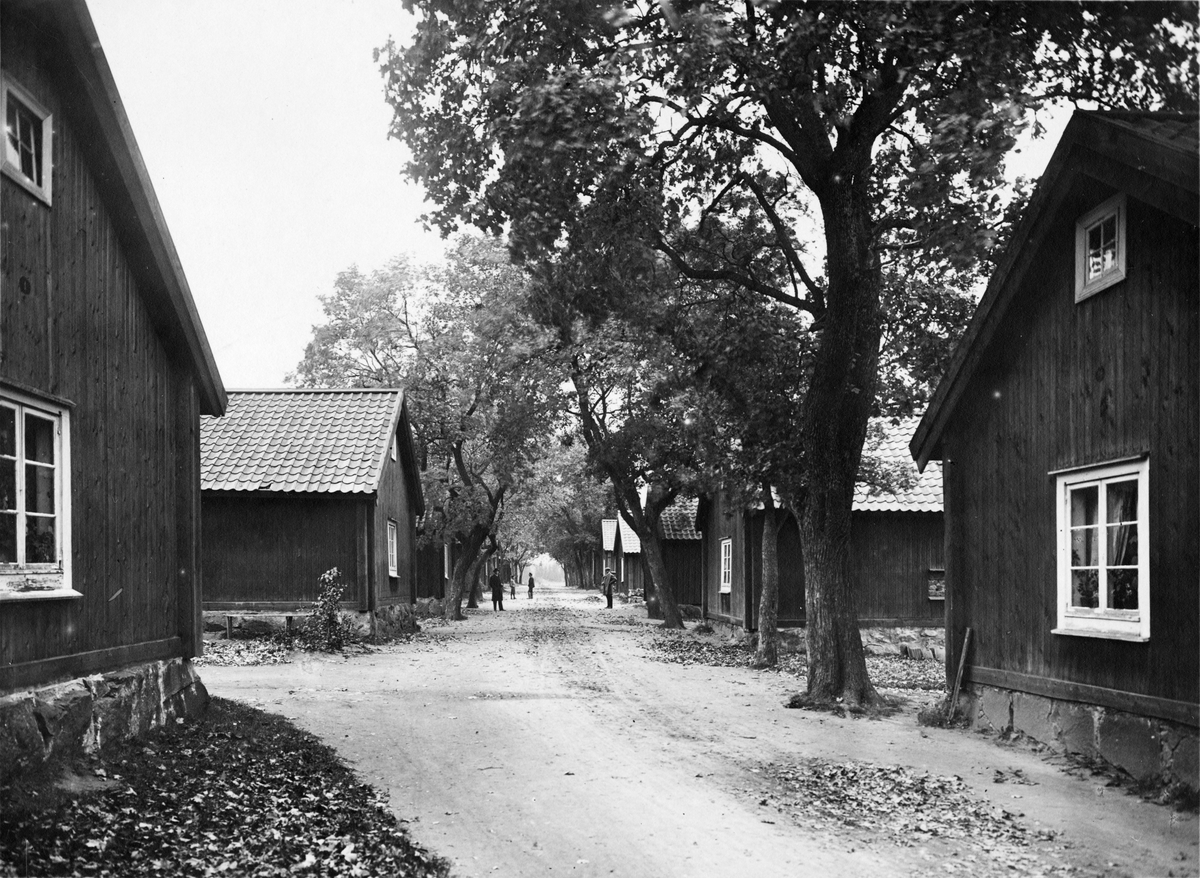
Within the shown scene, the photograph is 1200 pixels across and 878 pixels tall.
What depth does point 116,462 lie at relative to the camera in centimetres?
1108

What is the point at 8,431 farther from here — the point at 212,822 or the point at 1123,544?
the point at 1123,544

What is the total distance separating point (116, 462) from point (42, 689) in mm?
2563

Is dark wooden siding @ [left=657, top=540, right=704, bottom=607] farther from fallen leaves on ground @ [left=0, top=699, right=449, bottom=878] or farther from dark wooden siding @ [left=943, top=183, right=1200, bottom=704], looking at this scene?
fallen leaves on ground @ [left=0, top=699, right=449, bottom=878]

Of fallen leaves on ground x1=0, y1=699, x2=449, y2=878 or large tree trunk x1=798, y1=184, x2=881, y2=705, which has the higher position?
large tree trunk x1=798, y1=184, x2=881, y2=705

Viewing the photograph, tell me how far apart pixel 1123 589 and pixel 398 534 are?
22.2 m

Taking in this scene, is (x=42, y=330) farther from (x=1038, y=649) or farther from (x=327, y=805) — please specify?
(x=1038, y=649)

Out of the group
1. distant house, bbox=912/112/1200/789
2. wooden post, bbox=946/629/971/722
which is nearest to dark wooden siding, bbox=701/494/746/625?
wooden post, bbox=946/629/971/722

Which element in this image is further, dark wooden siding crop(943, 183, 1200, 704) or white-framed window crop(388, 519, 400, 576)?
white-framed window crop(388, 519, 400, 576)

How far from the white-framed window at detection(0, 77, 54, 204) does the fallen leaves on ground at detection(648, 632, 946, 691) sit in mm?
14246

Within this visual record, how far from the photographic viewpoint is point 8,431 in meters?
9.09

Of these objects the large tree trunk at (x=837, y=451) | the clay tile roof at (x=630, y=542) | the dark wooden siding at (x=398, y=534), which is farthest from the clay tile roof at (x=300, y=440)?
the clay tile roof at (x=630, y=542)

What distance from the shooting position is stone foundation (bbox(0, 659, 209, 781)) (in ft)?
28.1

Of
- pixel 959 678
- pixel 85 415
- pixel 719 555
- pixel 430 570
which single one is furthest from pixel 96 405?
pixel 430 570

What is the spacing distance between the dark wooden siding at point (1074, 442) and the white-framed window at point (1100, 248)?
0.11 meters
